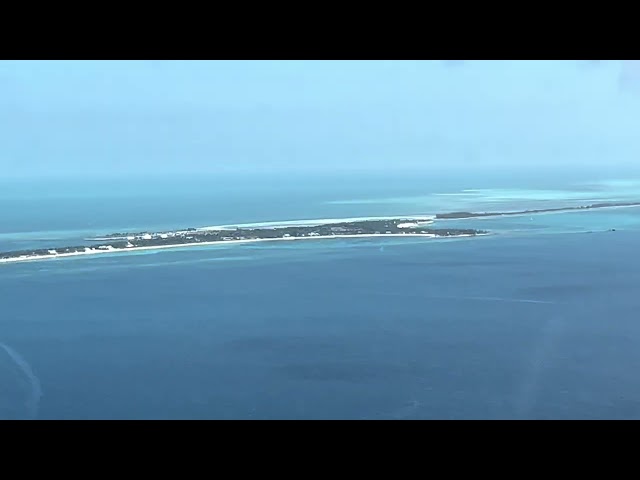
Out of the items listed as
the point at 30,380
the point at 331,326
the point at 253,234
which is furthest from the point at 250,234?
the point at 30,380

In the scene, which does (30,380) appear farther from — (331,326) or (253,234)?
(253,234)

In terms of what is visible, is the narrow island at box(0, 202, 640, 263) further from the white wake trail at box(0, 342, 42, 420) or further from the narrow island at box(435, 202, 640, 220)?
the white wake trail at box(0, 342, 42, 420)

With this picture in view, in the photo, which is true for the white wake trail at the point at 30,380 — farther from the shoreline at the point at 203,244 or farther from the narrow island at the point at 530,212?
the narrow island at the point at 530,212

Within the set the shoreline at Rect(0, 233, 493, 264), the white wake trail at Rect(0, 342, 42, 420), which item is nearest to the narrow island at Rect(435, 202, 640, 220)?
the shoreline at Rect(0, 233, 493, 264)

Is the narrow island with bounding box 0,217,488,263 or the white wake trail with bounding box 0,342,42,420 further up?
the narrow island with bounding box 0,217,488,263

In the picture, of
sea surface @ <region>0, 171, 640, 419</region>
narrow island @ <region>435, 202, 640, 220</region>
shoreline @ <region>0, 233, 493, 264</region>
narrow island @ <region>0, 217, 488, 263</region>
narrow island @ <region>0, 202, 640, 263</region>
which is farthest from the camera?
narrow island @ <region>435, 202, 640, 220</region>

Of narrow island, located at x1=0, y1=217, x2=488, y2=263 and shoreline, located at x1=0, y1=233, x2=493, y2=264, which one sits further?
narrow island, located at x1=0, y1=217, x2=488, y2=263

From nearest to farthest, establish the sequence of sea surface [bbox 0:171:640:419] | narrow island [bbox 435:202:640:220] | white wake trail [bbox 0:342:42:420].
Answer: white wake trail [bbox 0:342:42:420] < sea surface [bbox 0:171:640:419] < narrow island [bbox 435:202:640:220]
